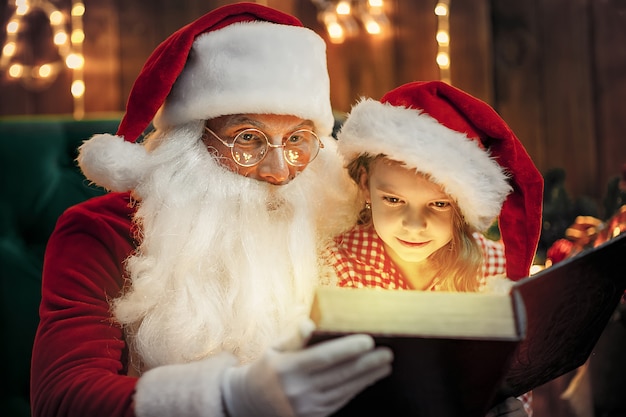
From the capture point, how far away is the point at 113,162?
1364 millimetres

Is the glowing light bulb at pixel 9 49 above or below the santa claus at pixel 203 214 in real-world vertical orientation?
above

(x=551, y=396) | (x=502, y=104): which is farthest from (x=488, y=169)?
(x=502, y=104)

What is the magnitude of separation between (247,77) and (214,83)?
0.21ft

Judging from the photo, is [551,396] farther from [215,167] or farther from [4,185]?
[4,185]

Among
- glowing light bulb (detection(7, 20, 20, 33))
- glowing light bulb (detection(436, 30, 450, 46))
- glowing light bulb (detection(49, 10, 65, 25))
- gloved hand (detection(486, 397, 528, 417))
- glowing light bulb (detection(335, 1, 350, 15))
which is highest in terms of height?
glowing light bulb (detection(335, 1, 350, 15))

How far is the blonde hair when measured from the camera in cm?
145

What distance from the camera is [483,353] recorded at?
2.93 ft

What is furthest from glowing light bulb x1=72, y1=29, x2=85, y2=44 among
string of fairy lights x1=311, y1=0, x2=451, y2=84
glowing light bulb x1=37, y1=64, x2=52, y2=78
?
string of fairy lights x1=311, y1=0, x2=451, y2=84

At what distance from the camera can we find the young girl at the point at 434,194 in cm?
131

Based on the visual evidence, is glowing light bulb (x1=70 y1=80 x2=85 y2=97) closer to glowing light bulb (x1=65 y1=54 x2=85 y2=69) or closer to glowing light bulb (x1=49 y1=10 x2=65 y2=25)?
glowing light bulb (x1=65 y1=54 x2=85 y2=69)

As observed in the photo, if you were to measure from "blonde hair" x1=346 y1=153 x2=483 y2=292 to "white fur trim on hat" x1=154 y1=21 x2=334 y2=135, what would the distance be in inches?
5.5

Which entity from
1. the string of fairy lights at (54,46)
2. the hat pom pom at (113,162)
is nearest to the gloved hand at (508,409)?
the hat pom pom at (113,162)

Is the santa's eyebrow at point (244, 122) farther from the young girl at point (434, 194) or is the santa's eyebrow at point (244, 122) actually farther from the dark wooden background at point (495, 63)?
the dark wooden background at point (495, 63)

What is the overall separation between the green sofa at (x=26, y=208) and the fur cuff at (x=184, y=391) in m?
0.97
